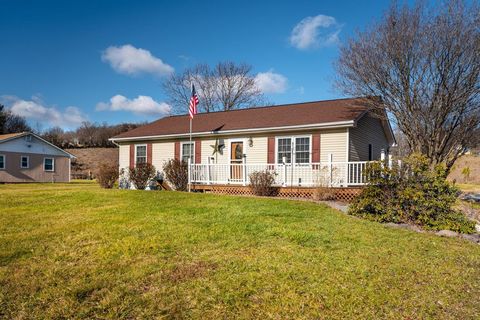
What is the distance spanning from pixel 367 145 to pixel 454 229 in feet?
27.0

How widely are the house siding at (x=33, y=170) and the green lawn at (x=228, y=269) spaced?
943 inches

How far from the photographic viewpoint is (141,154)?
18094 millimetres

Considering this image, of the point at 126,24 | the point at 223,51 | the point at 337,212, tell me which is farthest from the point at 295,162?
the point at 223,51

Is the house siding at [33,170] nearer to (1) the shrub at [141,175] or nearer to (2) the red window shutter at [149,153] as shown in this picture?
(2) the red window shutter at [149,153]

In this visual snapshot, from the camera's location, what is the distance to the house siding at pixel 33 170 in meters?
26.9

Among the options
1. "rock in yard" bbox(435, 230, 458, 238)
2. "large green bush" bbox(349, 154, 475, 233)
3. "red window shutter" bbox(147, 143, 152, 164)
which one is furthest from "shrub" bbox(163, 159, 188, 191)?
"rock in yard" bbox(435, 230, 458, 238)

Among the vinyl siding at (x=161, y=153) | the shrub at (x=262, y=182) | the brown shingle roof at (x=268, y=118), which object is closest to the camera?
the shrub at (x=262, y=182)

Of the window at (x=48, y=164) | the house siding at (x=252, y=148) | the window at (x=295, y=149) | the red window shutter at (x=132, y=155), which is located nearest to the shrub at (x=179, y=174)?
the house siding at (x=252, y=148)

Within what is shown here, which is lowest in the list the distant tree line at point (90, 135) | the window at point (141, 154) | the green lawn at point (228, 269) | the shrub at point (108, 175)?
the green lawn at point (228, 269)

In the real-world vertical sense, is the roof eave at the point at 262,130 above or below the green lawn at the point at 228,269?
above

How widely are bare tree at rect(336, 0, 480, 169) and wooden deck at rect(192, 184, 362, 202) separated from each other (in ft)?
12.3

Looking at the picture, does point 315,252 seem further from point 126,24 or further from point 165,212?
point 126,24

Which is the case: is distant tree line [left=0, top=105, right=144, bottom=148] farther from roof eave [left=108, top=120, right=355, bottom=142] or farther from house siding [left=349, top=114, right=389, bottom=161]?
house siding [left=349, top=114, right=389, bottom=161]

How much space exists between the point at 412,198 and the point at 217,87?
31463mm
